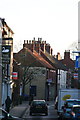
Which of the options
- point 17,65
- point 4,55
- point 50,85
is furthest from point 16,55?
point 4,55

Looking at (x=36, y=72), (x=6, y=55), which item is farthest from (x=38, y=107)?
(x=36, y=72)

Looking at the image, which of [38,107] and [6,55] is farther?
[38,107]

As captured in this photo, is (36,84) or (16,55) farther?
(36,84)

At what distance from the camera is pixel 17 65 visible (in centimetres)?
5738

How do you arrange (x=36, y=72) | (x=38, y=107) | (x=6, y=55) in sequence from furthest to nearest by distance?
(x=36, y=72) → (x=38, y=107) → (x=6, y=55)

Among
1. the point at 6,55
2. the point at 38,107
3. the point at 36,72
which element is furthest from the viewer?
the point at 36,72

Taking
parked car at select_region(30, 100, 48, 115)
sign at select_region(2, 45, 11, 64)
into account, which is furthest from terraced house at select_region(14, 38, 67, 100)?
sign at select_region(2, 45, 11, 64)

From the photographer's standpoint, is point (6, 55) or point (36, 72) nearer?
point (6, 55)

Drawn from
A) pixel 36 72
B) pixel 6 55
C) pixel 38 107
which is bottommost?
pixel 38 107

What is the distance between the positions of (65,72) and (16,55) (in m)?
41.6

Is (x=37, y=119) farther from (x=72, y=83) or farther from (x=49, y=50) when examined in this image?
(x=72, y=83)

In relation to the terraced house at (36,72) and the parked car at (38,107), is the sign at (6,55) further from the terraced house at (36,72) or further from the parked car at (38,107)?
the terraced house at (36,72)

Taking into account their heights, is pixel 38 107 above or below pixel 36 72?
below

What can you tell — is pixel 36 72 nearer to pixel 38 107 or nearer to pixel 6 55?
pixel 38 107
